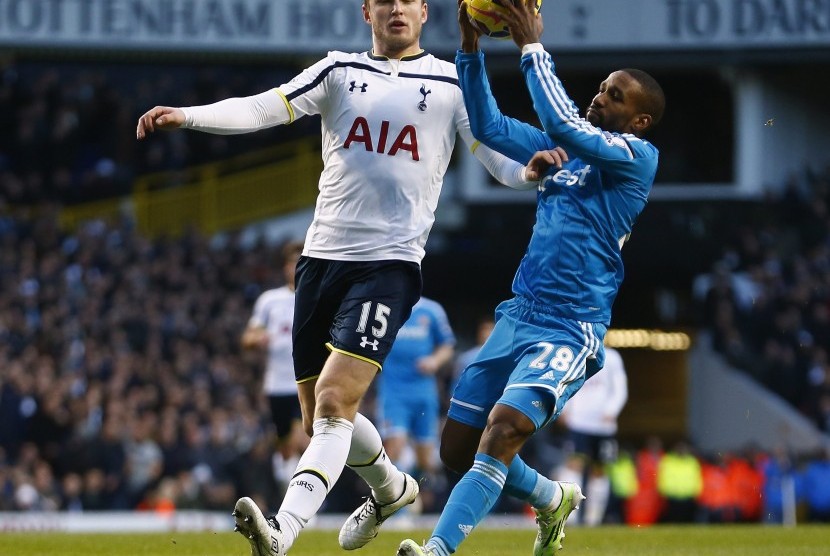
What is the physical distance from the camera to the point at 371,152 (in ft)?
24.0

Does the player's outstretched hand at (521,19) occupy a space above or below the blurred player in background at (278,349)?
above

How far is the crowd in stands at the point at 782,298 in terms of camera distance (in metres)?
23.7

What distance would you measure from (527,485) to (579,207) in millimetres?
1324

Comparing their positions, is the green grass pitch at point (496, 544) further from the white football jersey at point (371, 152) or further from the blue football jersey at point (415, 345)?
the blue football jersey at point (415, 345)

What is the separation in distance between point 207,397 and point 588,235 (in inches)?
558

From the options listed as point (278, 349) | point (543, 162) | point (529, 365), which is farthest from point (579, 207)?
point (278, 349)

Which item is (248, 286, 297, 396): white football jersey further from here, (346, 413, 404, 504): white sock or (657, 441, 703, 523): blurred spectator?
(657, 441, 703, 523): blurred spectator

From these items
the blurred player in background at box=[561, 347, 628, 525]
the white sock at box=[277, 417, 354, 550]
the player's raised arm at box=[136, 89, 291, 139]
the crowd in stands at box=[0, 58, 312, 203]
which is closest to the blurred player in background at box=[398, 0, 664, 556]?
the white sock at box=[277, 417, 354, 550]

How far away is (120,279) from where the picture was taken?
24.2 m

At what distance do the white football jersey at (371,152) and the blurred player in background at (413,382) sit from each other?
684cm

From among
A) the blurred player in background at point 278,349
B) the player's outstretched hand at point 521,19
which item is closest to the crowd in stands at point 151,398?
the blurred player in background at point 278,349

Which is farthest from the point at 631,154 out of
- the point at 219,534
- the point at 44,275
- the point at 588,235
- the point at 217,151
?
the point at 217,151

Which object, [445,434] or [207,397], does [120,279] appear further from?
[445,434]

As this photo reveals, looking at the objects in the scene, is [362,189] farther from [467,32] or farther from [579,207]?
[579,207]
